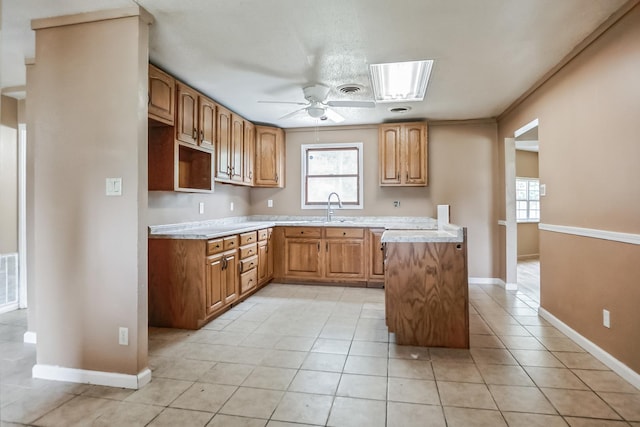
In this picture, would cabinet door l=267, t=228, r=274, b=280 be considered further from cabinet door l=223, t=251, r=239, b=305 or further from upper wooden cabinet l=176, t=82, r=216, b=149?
upper wooden cabinet l=176, t=82, r=216, b=149

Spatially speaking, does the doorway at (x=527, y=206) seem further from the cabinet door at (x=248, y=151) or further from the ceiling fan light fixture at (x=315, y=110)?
the cabinet door at (x=248, y=151)

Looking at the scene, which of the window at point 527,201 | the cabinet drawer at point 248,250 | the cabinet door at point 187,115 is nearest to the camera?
the cabinet door at point 187,115

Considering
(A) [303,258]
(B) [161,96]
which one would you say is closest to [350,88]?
(B) [161,96]

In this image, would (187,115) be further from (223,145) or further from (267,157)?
(267,157)

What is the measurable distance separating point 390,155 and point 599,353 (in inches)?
126

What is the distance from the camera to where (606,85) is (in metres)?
2.40

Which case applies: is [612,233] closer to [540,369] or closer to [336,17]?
[540,369]

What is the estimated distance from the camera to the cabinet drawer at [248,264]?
3906mm

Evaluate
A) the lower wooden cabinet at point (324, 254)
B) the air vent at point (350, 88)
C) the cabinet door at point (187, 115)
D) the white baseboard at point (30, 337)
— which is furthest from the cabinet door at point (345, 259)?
the white baseboard at point (30, 337)

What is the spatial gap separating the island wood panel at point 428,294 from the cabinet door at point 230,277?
1.68 meters

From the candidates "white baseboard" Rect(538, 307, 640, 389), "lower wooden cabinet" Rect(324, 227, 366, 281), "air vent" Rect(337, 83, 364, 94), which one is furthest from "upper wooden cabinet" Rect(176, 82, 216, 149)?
"white baseboard" Rect(538, 307, 640, 389)

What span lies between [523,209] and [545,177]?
471 cm

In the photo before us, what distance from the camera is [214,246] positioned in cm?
327

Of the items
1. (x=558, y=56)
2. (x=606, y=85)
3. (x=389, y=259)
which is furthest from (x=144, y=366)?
(x=558, y=56)
